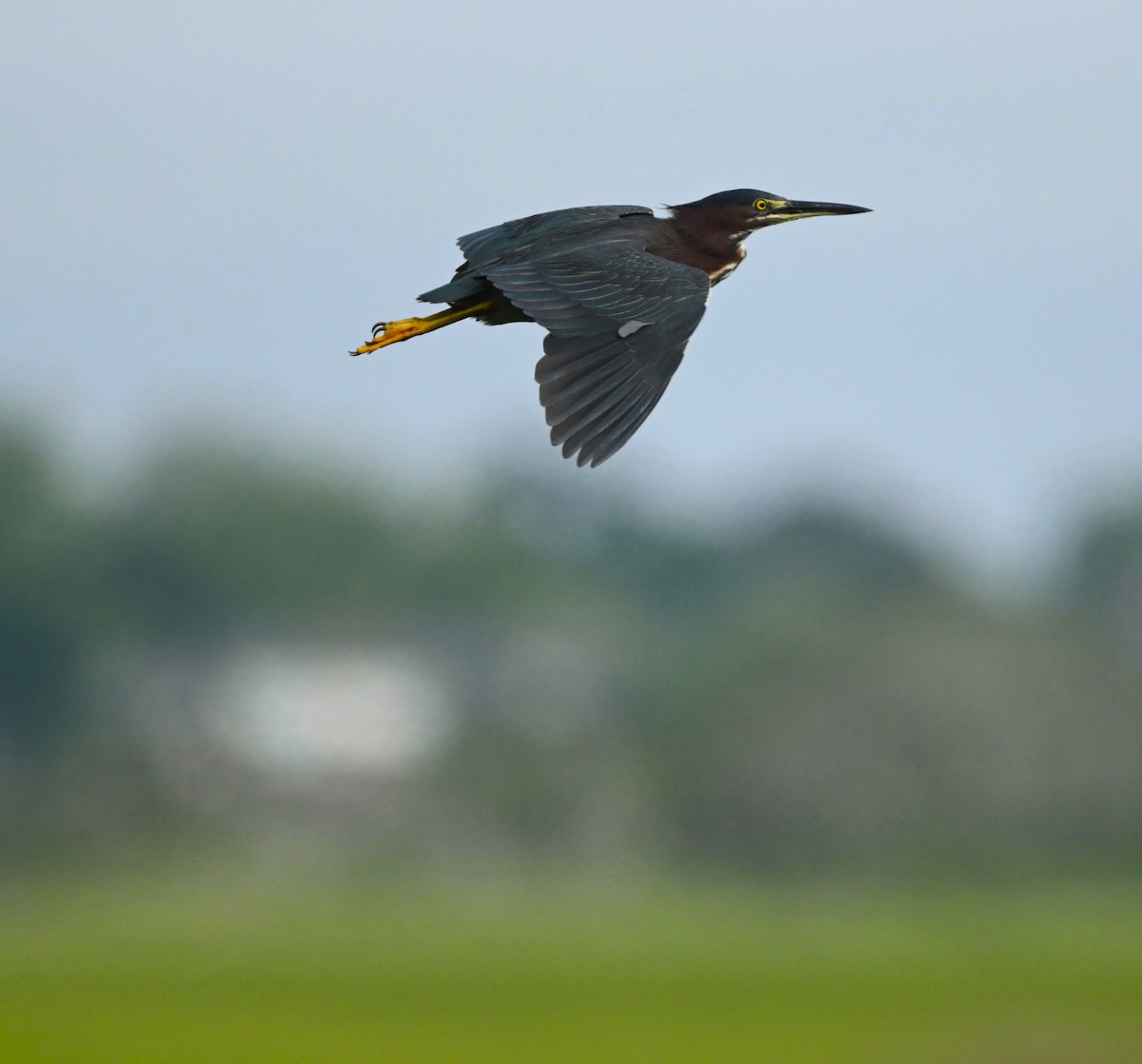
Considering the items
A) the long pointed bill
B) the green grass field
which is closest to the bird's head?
the long pointed bill

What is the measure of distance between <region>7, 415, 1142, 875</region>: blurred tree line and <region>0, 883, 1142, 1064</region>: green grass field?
5.01 ft

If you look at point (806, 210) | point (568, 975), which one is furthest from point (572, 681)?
point (806, 210)

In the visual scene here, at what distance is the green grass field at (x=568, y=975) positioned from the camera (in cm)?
4953

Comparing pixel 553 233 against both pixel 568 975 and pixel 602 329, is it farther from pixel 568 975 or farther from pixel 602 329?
pixel 568 975

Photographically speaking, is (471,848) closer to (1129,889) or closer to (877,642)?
(877,642)

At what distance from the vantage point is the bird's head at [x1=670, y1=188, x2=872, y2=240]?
9.27 m

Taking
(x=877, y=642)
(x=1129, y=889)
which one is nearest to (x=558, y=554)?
(x=877, y=642)

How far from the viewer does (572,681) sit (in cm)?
5806

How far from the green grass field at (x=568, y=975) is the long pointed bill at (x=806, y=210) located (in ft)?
135

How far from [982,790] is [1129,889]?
550cm

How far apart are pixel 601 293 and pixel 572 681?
5034 centimetres

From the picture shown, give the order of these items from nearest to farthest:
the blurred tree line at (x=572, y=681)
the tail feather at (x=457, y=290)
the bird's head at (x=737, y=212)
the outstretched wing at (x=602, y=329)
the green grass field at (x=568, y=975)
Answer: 1. the outstretched wing at (x=602, y=329)
2. the tail feather at (x=457, y=290)
3. the bird's head at (x=737, y=212)
4. the green grass field at (x=568, y=975)
5. the blurred tree line at (x=572, y=681)

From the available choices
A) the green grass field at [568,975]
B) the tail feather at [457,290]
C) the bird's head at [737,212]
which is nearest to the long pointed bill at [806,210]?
the bird's head at [737,212]

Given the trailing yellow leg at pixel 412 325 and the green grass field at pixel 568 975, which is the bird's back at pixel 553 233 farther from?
the green grass field at pixel 568 975
